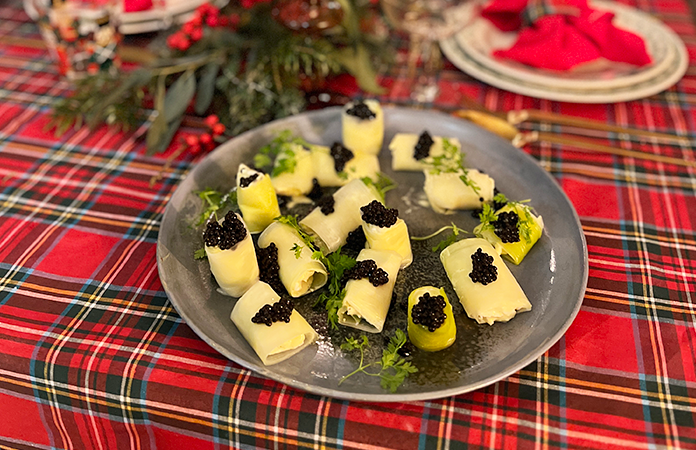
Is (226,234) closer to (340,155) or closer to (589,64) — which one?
(340,155)

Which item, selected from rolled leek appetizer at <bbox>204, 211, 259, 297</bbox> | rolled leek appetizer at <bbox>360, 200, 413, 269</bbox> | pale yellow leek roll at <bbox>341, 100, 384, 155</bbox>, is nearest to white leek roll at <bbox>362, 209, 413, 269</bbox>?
rolled leek appetizer at <bbox>360, 200, 413, 269</bbox>

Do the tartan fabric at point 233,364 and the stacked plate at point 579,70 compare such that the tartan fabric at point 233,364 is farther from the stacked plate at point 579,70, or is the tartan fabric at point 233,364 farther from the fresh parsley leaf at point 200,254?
the stacked plate at point 579,70

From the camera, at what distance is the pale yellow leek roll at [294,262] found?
97 centimetres

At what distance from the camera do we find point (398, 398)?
0.79m

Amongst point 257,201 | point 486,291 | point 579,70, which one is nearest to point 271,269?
point 257,201

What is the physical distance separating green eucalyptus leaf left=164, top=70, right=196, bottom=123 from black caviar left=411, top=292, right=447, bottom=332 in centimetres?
93

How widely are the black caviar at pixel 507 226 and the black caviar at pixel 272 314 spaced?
1.41 feet

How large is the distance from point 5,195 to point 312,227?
741mm

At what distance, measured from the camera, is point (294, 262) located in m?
0.98

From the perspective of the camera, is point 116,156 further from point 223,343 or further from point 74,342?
point 223,343

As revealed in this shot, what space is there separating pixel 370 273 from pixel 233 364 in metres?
0.27

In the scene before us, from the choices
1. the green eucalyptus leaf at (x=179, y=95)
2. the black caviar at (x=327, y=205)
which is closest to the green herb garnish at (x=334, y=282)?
the black caviar at (x=327, y=205)

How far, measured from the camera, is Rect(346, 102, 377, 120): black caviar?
4.16 feet

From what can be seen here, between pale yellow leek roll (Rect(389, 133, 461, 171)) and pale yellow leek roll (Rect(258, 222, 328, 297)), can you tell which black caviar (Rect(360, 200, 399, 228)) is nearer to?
pale yellow leek roll (Rect(258, 222, 328, 297))
